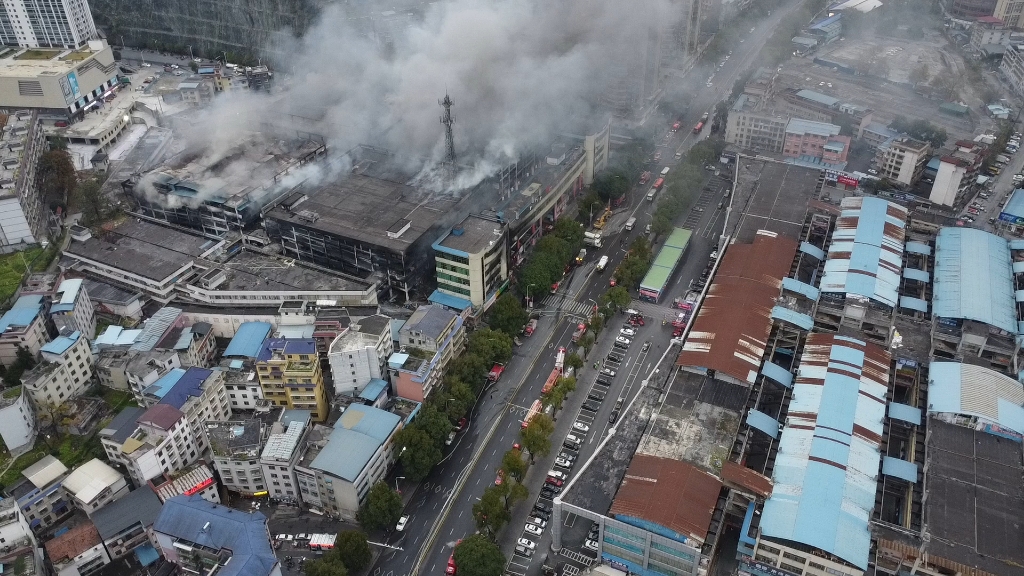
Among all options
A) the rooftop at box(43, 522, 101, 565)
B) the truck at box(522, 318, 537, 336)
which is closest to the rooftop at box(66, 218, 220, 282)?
the rooftop at box(43, 522, 101, 565)

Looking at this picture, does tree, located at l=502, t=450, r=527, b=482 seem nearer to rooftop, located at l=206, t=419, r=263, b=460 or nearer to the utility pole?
rooftop, located at l=206, t=419, r=263, b=460

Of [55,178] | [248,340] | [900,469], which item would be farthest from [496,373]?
[55,178]

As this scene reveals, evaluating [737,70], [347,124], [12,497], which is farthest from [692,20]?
[12,497]

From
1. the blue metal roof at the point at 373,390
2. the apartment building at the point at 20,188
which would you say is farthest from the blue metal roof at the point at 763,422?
the apartment building at the point at 20,188

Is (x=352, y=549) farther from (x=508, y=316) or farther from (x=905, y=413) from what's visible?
(x=905, y=413)

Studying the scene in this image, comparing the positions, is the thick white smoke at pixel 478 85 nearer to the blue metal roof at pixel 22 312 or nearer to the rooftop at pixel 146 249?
the rooftop at pixel 146 249

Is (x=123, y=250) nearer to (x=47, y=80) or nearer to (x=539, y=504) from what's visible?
(x=47, y=80)
